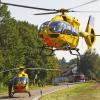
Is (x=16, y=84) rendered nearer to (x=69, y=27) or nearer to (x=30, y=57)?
(x=69, y=27)

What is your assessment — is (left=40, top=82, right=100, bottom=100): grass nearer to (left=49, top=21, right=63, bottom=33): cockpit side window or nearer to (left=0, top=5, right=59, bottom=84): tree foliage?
(left=49, top=21, right=63, bottom=33): cockpit side window

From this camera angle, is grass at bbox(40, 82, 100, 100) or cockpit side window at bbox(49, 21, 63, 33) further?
grass at bbox(40, 82, 100, 100)

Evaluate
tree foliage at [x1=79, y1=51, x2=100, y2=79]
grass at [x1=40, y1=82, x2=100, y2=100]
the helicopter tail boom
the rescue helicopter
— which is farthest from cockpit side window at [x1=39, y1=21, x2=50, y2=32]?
tree foliage at [x1=79, y1=51, x2=100, y2=79]

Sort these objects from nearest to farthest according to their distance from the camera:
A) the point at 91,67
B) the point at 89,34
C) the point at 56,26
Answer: the point at 56,26 < the point at 89,34 < the point at 91,67

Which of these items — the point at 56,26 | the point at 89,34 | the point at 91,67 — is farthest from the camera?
the point at 91,67

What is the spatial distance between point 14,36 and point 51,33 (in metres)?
54.0

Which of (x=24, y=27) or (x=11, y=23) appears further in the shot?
(x=24, y=27)

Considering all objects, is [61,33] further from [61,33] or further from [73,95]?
[73,95]

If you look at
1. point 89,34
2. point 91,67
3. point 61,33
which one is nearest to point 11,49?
point 89,34

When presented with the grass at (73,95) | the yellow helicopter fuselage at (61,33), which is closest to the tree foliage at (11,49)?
the grass at (73,95)

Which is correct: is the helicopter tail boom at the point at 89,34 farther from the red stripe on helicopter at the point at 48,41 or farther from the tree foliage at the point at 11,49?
the tree foliage at the point at 11,49

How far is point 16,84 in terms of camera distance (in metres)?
41.6

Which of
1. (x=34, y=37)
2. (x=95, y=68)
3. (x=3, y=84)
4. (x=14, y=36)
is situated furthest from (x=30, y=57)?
(x=95, y=68)

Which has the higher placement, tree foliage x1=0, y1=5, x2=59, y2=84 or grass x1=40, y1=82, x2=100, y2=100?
tree foliage x1=0, y1=5, x2=59, y2=84
